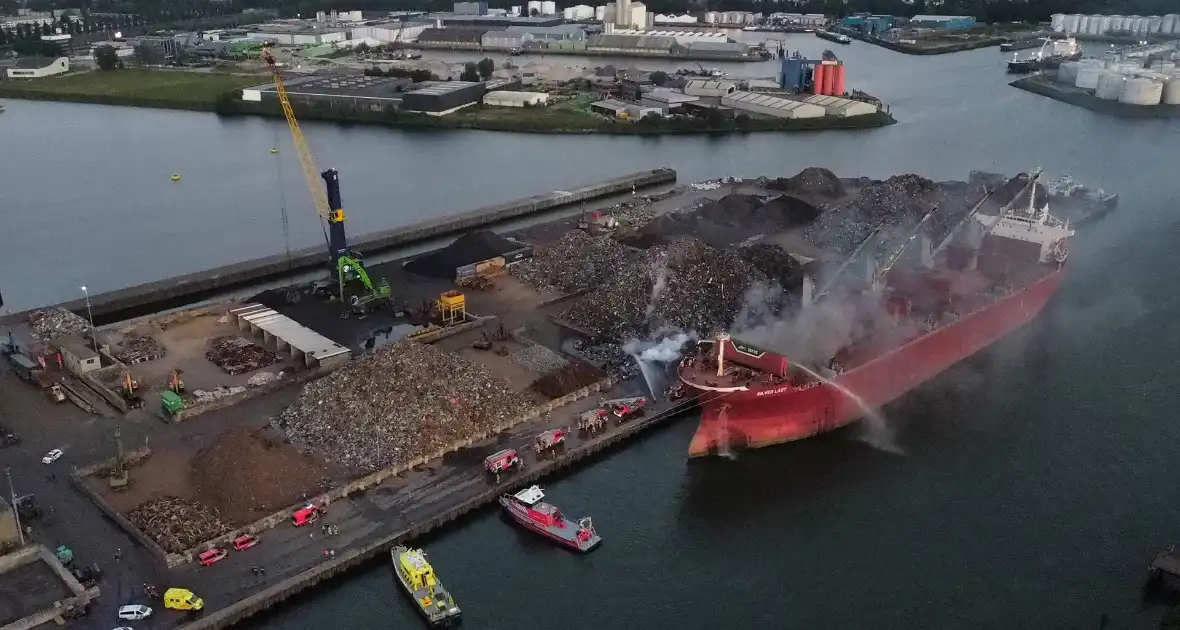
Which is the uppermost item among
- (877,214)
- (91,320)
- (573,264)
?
(877,214)

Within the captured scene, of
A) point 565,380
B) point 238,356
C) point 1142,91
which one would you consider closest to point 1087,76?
point 1142,91

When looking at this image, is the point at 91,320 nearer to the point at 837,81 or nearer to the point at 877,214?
the point at 877,214

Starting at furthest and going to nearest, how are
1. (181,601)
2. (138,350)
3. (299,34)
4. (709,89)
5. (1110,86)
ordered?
1. (299,34)
2. (1110,86)
3. (709,89)
4. (138,350)
5. (181,601)

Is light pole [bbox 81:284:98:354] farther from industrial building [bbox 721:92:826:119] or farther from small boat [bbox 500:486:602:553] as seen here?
industrial building [bbox 721:92:826:119]

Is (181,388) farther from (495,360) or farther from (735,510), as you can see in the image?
(735,510)

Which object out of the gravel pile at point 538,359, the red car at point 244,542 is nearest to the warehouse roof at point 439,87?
the gravel pile at point 538,359

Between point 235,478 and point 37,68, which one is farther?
point 37,68

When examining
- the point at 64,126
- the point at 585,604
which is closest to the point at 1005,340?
the point at 585,604

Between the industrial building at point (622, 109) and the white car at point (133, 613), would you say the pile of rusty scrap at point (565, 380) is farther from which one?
the industrial building at point (622, 109)
